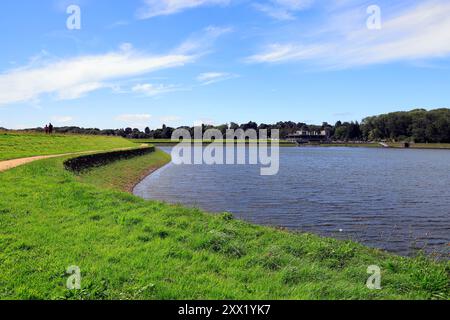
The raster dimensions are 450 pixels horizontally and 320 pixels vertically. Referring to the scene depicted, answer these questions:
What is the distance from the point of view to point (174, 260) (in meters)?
10.4

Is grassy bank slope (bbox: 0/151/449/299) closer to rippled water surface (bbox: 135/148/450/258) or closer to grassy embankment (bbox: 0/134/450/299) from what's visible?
grassy embankment (bbox: 0/134/450/299)

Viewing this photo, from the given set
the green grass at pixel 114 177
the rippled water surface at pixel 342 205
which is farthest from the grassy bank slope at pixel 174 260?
the green grass at pixel 114 177

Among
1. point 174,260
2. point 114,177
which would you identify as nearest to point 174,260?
point 174,260

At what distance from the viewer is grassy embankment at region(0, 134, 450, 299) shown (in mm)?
8555

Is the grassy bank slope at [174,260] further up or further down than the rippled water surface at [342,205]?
further up

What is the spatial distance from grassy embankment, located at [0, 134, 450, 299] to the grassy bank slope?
0.03m

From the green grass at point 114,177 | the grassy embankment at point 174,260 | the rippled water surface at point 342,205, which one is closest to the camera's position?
the grassy embankment at point 174,260

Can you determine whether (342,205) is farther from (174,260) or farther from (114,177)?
(114,177)

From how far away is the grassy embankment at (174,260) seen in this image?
855 cm

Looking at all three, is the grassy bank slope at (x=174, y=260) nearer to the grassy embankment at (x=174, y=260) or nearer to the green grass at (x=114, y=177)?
the grassy embankment at (x=174, y=260)

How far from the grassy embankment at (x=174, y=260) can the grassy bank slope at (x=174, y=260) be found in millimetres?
27
